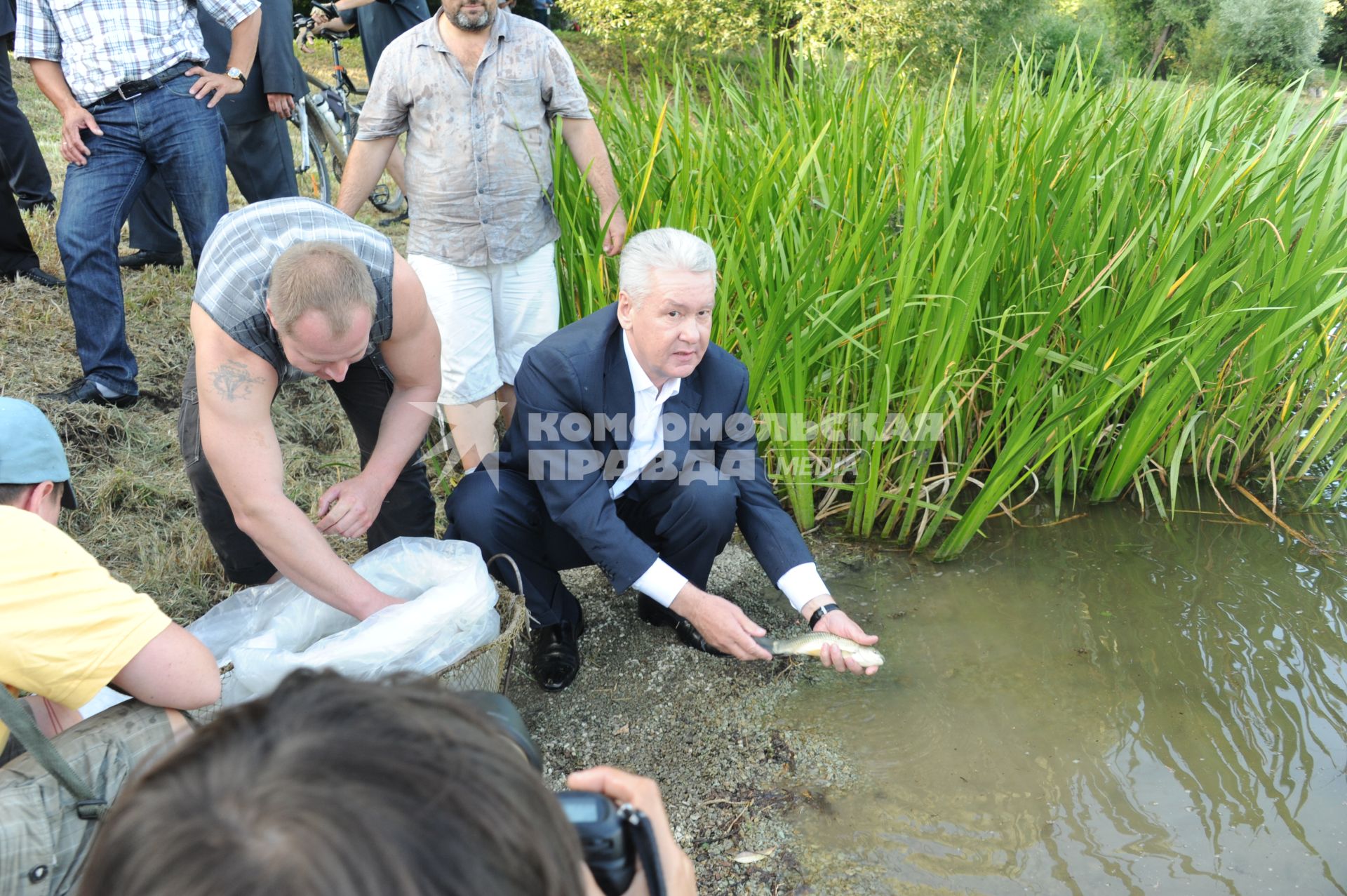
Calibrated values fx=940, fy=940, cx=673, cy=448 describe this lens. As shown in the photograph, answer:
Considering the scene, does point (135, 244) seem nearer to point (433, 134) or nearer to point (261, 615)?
point (433, 134)

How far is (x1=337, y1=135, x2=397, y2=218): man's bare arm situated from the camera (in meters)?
2.89

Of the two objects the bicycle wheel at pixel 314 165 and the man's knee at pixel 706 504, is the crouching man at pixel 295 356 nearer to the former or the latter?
the man's knee at pixel 706 504

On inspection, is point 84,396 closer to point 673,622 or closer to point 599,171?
point 599,171

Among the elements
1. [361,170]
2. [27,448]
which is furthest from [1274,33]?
[27,448]

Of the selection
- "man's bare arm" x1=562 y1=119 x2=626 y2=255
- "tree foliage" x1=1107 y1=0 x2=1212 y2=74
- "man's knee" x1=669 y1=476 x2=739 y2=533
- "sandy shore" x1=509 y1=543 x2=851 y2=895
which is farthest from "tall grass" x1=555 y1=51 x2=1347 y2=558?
"tree foliage" x1=1107 y1=0 x2=1212 y2=74

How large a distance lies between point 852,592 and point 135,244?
3485mm

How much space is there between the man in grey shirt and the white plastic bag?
0.85m

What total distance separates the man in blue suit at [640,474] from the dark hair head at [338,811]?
1413mm

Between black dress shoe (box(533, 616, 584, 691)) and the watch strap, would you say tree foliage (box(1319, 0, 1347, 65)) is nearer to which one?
the watch strap

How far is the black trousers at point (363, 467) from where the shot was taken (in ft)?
7.27

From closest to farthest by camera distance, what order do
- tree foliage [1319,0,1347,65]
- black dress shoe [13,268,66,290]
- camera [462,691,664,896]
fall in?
camera [462,691,664,896]
black dress shoe [13,268,66,290]
tree foliage [1319,0,1347,65]

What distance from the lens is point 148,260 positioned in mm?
4117

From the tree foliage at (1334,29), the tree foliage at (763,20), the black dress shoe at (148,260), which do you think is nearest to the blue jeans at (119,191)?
the black dress shoe at (148,260)

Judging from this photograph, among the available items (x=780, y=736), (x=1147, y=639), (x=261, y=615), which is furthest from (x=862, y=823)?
(x=261, y=615)
